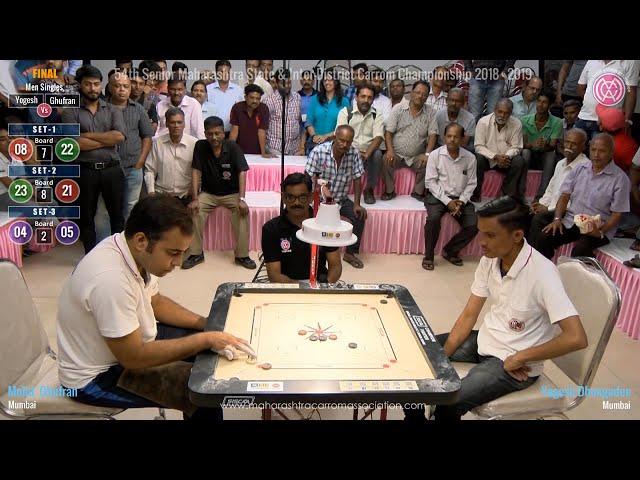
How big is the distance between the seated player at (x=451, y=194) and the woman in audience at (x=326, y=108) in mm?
1227

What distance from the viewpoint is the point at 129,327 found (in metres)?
1.91

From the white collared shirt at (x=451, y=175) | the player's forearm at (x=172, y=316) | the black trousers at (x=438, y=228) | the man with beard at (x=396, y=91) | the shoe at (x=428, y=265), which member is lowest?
the shoe at (x=428, y=265)

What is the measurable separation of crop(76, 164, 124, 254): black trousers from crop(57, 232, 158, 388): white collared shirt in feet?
9.03

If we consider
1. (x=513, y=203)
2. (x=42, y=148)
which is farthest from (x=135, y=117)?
(x=513, y=203)

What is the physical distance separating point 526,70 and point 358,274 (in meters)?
3.38

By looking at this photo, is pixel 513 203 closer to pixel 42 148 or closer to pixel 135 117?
pixel 135 117

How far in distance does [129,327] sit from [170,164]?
3260mm

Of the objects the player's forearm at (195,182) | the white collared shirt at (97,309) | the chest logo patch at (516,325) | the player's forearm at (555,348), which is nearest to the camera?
the white collared shirt at (97,309)

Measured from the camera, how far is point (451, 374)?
1880 mm

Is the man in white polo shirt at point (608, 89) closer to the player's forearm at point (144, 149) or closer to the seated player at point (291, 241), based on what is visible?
the seated player at point (291, 241)

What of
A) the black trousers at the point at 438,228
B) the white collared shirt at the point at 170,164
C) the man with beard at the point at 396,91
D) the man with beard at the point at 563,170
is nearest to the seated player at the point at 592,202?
the man with beard at the point at 563,170

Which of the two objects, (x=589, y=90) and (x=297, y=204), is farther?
(x=589, y=90)

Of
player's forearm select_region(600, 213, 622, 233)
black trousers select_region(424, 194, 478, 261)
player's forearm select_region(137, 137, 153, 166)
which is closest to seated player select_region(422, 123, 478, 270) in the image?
black trousers select_region(424, 194, 478, 261)

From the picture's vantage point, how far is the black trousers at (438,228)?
16.8 ft
